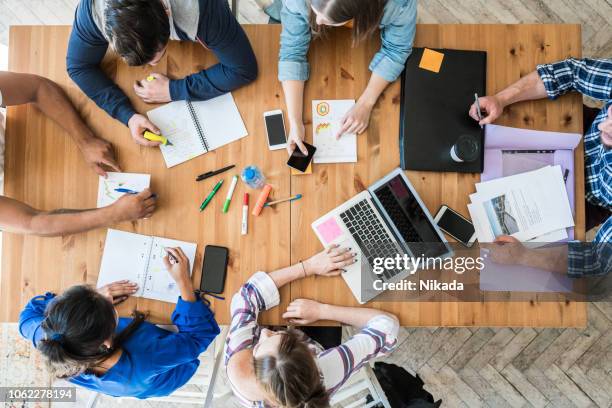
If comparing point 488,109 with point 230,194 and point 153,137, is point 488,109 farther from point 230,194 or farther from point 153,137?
point 153,137

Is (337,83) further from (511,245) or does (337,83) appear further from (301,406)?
(301,406)

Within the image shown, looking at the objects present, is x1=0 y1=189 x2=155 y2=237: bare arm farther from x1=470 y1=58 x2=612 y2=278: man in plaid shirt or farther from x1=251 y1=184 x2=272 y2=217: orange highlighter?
x1=470 y1=58 x2=612 y2=278: man in plaid shirt

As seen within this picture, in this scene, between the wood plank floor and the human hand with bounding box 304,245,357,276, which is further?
the wood plank floor

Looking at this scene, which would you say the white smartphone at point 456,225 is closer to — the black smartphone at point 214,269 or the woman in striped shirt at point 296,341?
the woman in striped shirt at point 296,341

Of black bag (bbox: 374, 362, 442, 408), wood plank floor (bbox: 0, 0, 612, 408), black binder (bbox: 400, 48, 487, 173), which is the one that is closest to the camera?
black binder (bbox: 400, 48, 487, 173)

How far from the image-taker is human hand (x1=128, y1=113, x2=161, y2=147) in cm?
146

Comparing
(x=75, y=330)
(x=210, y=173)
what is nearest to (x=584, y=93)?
(x=210, y=173)

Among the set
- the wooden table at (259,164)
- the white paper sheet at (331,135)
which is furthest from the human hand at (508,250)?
the white paper sheet at (331,135)

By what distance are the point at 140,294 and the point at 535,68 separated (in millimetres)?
1474

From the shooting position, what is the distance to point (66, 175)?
4.95 feet

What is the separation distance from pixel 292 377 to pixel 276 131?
76 cm

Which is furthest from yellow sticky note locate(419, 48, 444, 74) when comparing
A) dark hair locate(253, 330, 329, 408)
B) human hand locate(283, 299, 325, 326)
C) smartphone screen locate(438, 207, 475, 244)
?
dark hair locate(253, 330, 329, 408)

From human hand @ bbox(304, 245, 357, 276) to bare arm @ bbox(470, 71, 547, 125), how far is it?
595 mm

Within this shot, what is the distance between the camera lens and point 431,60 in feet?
4.74
